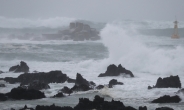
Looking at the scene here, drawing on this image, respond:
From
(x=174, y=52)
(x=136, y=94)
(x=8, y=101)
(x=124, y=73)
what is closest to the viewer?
(x=8, y=101)

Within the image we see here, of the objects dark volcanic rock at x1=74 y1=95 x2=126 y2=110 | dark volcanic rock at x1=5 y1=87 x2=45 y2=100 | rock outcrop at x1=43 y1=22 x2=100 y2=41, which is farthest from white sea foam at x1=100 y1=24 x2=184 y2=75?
rock outcrop at x1=43 y1=22 x2=100 y2=41

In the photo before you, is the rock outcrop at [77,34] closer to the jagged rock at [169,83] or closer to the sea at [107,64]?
the sea at [107,64]

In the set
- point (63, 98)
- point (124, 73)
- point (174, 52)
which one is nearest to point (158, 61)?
point (174, 52)

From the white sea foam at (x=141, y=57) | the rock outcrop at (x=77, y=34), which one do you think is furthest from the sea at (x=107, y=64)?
the rock outcrop at (x=77, y=34)

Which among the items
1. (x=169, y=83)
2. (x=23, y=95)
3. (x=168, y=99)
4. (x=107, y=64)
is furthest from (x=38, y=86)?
(x=107, y=64)

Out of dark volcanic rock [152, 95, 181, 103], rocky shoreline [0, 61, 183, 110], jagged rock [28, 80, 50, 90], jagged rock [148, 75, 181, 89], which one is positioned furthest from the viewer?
jagged rock [28, 80, 50, 90]

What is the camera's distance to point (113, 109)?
11.9 m

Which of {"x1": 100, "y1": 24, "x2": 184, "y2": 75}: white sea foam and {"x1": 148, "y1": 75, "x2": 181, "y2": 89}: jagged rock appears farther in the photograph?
{"x1": 100, "y1": 24, "x2": 184, "y2": 75}: white sea foam

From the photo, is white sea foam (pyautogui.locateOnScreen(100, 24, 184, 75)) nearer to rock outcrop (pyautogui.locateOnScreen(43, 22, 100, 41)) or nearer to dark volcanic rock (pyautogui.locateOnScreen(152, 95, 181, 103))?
dark volcanic rock (pyautogui.locateOnScreen(152, 95, 181, 103))

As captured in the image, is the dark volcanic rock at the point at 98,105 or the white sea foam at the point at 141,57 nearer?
the dark volcanic rock at the point at 98,105

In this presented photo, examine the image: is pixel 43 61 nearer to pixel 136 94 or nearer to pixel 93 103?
pixel 136 94

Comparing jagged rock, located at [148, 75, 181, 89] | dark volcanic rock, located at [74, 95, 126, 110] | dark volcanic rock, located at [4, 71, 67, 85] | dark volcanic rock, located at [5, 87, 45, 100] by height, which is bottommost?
dark volcanic rock, located at [74, 95, 126, 110]

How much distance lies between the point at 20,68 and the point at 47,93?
23.4 feet

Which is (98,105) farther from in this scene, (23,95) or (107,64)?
(107,64)
